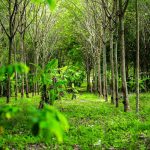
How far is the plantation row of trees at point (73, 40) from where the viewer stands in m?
16.0

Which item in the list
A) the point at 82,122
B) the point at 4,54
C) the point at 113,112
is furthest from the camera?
the point at 4,54

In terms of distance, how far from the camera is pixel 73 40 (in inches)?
1554

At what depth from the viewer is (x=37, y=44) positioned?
27.4 metres

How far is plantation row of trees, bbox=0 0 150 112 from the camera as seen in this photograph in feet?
52.6

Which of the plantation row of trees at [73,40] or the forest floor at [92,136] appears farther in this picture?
the plantation row of trees at [73,40]

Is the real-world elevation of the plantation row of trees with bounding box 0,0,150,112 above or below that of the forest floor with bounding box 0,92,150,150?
above

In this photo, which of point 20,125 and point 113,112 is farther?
point 113,112

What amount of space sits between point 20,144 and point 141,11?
20508mm

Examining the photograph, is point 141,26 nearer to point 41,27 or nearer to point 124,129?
point 41,27

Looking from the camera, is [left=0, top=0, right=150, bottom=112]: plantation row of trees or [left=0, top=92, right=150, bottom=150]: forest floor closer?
[left=0, top=92, right=150, bottom=150]: forest floor

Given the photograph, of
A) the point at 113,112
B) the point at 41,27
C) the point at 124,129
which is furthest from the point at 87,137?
the point at 41,27

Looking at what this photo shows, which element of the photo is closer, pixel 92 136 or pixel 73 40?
pixel 92 136

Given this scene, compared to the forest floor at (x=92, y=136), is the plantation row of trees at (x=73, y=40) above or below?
above

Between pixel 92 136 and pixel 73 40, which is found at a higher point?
pixel 73 40
